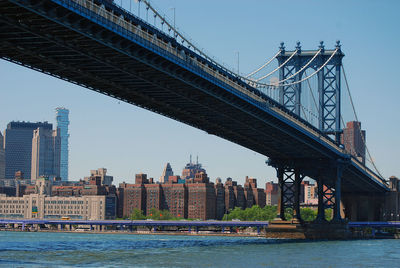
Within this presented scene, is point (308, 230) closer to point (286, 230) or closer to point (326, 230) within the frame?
point (326, 230)

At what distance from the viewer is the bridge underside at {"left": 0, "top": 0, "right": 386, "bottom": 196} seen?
153 ft

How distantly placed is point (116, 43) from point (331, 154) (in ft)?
180

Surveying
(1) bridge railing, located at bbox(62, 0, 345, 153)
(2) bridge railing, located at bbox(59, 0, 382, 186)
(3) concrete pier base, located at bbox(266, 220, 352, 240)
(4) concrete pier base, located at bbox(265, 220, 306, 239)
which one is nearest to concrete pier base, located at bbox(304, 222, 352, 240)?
(3) concrete pier base, located at bbox(266, 220, 352, 240)

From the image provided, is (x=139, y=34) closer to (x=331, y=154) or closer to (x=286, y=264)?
(x=286, y=264)

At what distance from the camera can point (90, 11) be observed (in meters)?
46.7

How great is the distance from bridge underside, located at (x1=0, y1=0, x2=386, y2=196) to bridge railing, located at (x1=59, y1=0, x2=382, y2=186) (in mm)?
475

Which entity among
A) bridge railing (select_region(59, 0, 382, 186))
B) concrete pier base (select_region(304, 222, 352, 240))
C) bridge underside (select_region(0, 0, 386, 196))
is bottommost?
concrete pier base (select_region(304, 222, 352, 240))

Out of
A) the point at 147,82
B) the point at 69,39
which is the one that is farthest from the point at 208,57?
the point at 69,39

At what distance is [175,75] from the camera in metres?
60.1

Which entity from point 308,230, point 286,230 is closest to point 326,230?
point 308,230

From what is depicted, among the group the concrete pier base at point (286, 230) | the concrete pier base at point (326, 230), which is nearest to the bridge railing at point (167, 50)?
the concrete pier base at point (286, 230)

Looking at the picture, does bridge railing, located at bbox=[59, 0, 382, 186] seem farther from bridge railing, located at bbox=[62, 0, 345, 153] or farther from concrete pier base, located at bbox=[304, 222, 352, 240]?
concrete pier base, located at bbox=[304, 222, 352, 240]

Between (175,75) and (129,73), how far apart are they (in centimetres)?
410

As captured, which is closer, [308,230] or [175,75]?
[175,75]
